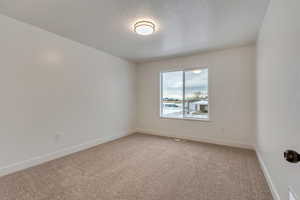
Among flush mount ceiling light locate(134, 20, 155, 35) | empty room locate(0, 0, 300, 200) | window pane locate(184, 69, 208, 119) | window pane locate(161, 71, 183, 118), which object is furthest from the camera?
window pane locate(161, 71, 183, 118)

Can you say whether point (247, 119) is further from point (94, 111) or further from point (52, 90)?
point (52, 90)

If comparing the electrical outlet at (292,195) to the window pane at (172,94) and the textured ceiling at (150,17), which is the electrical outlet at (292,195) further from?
the window pane at (172,94)

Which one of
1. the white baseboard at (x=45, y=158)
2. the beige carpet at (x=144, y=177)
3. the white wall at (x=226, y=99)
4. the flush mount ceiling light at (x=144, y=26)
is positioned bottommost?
the beige carpet at (x=144, y=177)

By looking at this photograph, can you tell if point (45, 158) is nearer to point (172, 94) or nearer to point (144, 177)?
point (144, 177)

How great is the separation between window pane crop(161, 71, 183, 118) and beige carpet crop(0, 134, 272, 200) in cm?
159

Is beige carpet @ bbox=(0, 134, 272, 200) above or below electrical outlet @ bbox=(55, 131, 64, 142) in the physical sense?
below

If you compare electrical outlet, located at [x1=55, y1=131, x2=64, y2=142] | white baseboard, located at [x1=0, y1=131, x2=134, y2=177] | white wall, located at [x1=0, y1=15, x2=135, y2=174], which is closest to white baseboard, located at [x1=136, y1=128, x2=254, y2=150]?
white wall, located at [x1=0, y1=15, x2=135, y2=174]

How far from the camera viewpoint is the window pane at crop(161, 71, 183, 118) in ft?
14.5

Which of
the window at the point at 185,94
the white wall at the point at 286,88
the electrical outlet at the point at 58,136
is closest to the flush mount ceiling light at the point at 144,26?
the white wall at the point at 286,88

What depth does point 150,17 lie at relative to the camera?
2176 millimetres

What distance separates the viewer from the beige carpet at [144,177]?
175cm

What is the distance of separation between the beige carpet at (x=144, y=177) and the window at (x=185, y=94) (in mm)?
1309

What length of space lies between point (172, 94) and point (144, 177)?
2.92m

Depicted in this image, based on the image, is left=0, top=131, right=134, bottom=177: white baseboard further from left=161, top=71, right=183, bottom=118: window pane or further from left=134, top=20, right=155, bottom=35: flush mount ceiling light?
left=134, top=20, right=155, bottom=35: flush mount ceiling light
